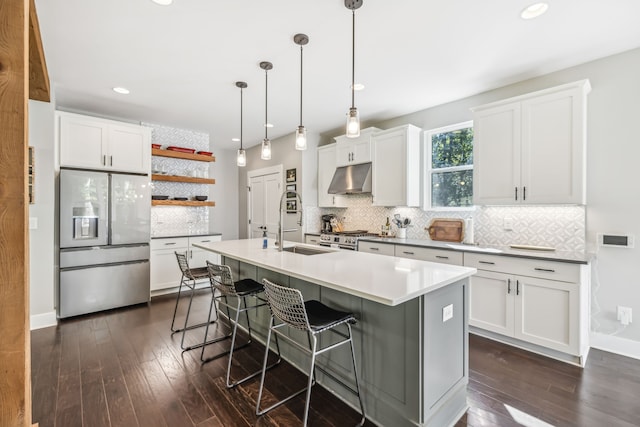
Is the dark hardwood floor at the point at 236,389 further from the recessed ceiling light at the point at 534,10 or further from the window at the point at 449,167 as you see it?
the recessed ceiling light at the point at 534,10

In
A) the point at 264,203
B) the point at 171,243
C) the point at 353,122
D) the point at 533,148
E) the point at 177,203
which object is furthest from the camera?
the point at 264,203

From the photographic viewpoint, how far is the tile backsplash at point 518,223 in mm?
2945

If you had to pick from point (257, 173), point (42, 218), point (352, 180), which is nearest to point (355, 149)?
point (352, 180)

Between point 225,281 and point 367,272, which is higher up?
point 367,272

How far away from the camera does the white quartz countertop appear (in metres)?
1.49

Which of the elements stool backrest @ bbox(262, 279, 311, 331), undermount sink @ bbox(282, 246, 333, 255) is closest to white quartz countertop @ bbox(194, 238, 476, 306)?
stool backrest @ bbox(262, 279, 311, 331)

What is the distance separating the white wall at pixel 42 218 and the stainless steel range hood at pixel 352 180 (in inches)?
142

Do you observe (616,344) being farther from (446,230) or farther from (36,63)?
(36,63)

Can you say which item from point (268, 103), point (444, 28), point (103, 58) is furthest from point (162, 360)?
point (444, 28)

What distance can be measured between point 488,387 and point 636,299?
5.56ft

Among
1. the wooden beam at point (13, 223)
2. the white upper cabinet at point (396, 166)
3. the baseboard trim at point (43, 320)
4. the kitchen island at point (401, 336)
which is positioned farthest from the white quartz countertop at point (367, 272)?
the baseboard trim at point (43, 320)

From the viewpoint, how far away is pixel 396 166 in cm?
417

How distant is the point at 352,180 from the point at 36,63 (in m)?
3.64

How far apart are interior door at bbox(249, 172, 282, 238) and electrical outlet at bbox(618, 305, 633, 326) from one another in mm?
4701
